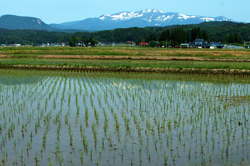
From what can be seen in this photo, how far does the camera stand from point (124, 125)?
7.06 meters

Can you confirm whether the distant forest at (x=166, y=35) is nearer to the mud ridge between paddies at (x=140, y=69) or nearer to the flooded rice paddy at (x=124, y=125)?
the mud ridge between paddies at (x=140, y=69)

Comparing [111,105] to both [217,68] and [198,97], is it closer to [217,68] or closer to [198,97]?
[198,97]

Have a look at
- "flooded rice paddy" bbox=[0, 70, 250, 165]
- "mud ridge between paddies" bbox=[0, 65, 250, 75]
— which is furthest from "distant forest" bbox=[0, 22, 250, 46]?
"flooded rice paddy" bbox=[0, 70, 250, 165]

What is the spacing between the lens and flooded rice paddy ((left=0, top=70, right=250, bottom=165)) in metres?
5.25

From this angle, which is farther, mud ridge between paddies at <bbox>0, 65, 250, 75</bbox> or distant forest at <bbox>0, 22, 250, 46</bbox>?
distant forest at <bbox>0, 22, 250, 46</bbox>

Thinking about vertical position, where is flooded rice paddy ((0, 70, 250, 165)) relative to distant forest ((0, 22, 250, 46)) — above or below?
below

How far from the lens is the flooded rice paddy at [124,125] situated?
525 cm

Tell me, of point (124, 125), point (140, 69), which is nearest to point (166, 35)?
point (140, 69)

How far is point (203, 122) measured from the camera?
736 cm

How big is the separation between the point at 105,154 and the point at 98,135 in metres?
1.03

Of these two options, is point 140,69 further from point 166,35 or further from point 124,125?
point 166,35

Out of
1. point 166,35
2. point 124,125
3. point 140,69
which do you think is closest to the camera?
point 124,125

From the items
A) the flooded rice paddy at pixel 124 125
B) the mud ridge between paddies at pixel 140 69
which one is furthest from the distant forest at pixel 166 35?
the flooded rice paddy at pixel 124 125

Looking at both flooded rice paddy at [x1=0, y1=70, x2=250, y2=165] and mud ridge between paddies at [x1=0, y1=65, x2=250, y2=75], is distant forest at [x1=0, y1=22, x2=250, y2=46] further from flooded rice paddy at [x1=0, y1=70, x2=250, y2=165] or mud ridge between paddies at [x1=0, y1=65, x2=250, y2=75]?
flooded rice paddy at [x1=0, y1=70, x2=250, y2=165]
